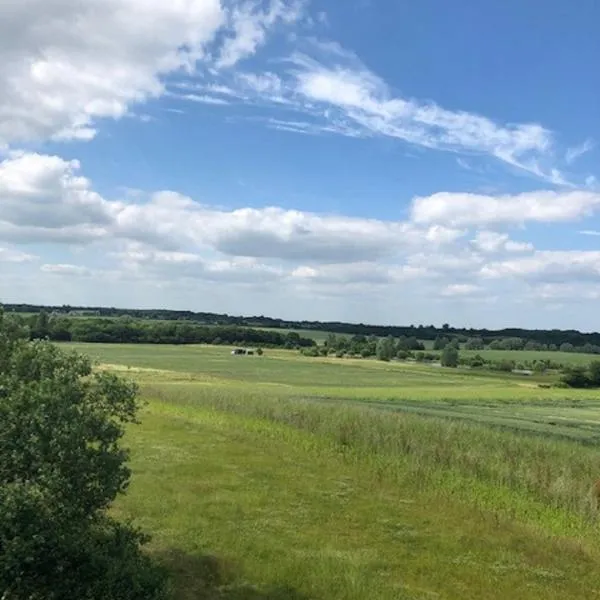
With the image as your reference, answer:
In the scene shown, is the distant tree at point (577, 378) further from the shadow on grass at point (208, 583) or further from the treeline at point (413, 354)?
the shadow on grass at point (208, 583)

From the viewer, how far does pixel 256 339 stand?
159 meters

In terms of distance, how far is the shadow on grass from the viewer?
42.5ft

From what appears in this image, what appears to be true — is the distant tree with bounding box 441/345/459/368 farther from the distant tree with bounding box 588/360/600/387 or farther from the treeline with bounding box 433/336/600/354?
the treeline with bounding box 433/336/600/354

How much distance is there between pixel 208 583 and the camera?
1346 centimetres

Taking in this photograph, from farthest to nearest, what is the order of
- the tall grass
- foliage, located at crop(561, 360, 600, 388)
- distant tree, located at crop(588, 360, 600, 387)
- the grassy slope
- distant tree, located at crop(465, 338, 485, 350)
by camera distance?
distant tree, located at crop(465, 338, 485, 350) → distant tree, located at crop(588, 360, 600, 387) → foliage, located at crop(561, 360, 600, 388) → the tall grass → the grassy slope

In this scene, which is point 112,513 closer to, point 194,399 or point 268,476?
point 268,476

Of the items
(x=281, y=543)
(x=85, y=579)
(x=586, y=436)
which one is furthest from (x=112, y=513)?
(x=586, y=436)

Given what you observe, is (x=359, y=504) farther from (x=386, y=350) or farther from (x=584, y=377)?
(x=386, y=350)

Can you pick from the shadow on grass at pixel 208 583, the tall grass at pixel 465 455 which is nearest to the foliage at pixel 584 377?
the tall grass at pixel 465 455

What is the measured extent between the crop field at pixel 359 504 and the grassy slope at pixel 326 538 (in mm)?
49

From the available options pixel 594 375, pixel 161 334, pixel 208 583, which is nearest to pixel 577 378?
pixel 594 375

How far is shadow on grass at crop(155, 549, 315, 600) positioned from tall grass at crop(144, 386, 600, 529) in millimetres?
10052

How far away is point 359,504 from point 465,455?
8226 mm

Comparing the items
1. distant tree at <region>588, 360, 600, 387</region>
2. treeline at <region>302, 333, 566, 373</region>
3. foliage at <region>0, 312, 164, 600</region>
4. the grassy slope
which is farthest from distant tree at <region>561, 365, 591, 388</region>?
foliage at <region>0, 312, 164, 600</region>
